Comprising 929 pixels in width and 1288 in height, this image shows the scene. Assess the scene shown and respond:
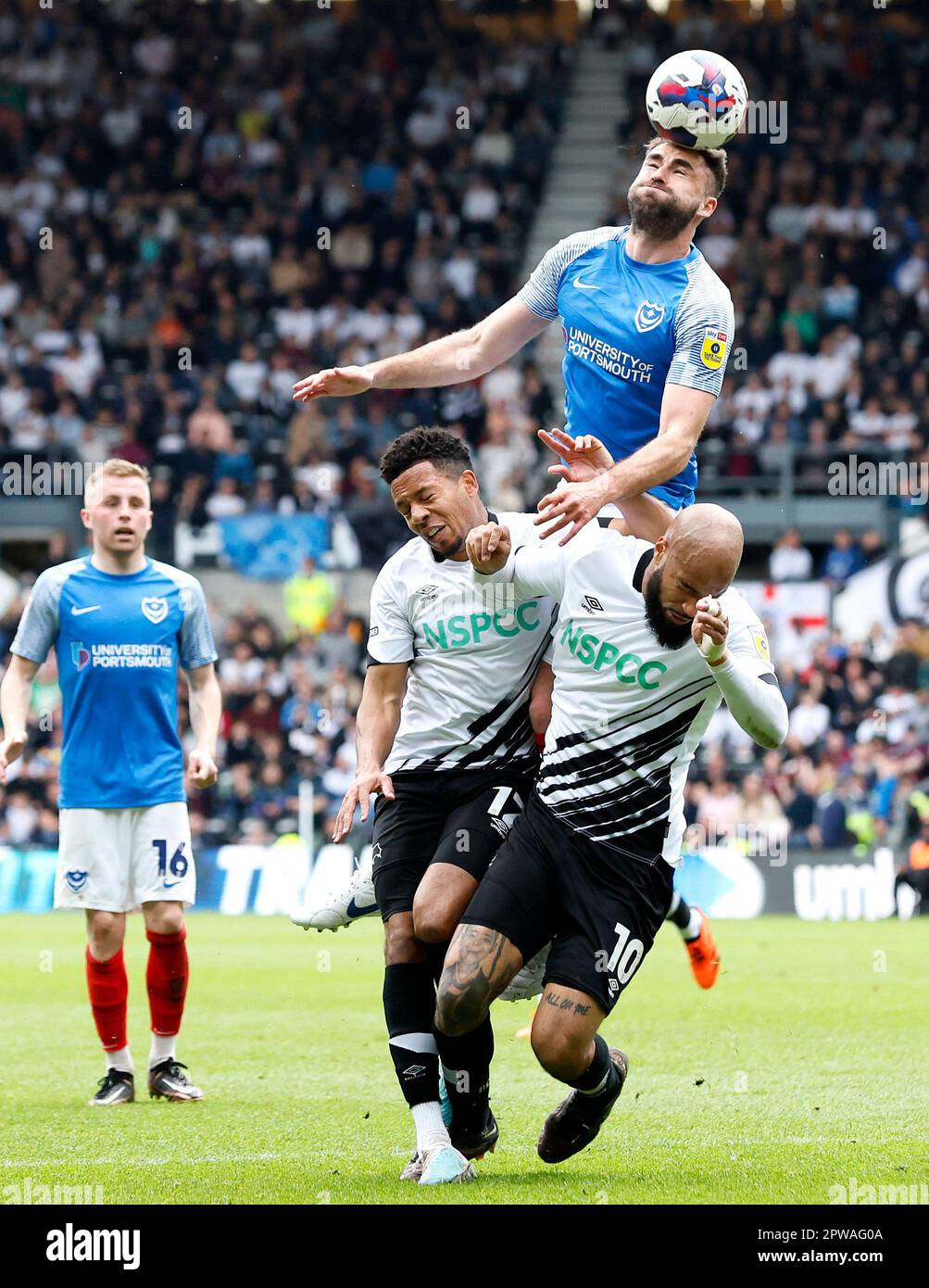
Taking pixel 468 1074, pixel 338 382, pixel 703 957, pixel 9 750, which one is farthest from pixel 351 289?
pixel 468 1074

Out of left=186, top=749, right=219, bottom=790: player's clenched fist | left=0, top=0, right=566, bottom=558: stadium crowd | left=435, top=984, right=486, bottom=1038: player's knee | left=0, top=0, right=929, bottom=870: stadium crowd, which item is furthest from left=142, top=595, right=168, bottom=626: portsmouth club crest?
left=0, top=0, right=566, bottom=558: stadium crowd

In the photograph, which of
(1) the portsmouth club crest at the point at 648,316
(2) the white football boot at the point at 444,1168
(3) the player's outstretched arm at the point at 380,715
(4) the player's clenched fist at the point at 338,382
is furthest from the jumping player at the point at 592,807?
(4) the player's clenched fist at the point at 338,382

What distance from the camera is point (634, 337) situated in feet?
21.7

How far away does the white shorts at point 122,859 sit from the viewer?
849 centimetres

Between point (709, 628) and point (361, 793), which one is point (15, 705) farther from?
point (709, 628)

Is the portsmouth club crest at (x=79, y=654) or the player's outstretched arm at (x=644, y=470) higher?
the player's outstretched arm at (x=644, y=470)

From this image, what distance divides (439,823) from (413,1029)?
74cm

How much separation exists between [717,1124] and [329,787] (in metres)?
13.6

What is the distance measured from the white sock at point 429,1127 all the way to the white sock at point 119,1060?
242cm

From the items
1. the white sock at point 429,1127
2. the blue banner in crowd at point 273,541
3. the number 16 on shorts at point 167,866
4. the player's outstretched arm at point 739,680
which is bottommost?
the blue banner in crowd at point 273,541

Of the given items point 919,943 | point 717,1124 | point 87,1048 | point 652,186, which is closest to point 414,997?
point 717,1124

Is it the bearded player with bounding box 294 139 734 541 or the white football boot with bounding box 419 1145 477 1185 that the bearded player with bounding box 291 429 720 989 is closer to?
the bearded player with bounding box 294 139 734 541

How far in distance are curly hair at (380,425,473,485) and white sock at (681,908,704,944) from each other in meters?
3.79

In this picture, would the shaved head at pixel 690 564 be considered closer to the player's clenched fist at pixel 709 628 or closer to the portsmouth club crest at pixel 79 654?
the player's clenched fist at pixel 709 628
